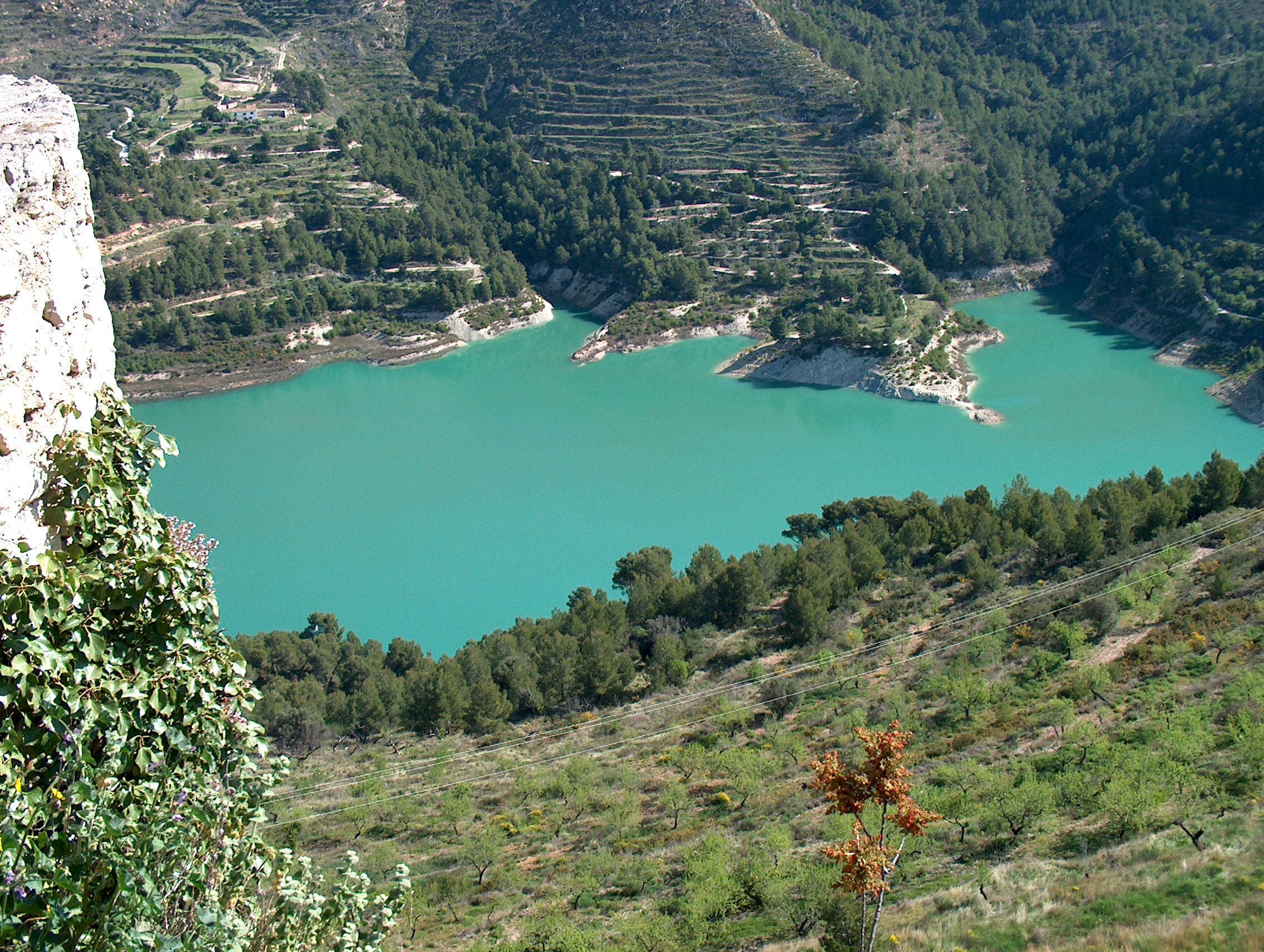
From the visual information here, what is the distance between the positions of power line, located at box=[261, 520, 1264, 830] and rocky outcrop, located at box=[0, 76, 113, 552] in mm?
7878

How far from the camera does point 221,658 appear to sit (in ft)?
11.7

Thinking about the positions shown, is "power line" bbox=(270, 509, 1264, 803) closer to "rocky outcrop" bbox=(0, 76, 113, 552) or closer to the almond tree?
the almond tree

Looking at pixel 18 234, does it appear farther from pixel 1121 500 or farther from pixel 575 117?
pixel 575 117

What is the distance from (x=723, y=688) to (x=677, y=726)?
1.34m

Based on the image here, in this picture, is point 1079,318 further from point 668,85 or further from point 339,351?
point 339,351

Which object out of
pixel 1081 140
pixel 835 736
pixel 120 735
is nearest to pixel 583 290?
pixel 1081 140

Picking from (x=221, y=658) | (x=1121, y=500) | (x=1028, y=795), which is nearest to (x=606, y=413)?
(x=1121, y=500)

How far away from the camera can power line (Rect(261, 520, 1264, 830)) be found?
1169 cm

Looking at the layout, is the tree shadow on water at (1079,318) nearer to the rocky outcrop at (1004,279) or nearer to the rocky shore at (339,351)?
the rocky outcrop at (1004,279)

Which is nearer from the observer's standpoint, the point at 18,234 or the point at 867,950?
the point at 18,234

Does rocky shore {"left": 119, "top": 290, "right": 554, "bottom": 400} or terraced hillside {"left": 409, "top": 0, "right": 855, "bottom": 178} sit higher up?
terraced hillside {"left": 409, "top": 0, "right": 855, "bottom": 178}

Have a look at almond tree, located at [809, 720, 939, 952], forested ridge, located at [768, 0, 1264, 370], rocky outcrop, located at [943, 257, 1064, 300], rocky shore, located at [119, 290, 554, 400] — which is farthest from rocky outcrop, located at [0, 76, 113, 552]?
rocky outcrop, located at [943, 257, 1064, 300]

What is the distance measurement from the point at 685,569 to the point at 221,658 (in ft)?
55.7

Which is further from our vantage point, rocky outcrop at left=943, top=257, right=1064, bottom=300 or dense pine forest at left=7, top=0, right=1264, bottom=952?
rocky outcrop at left=943, top=257, right=1064, bottom=300
